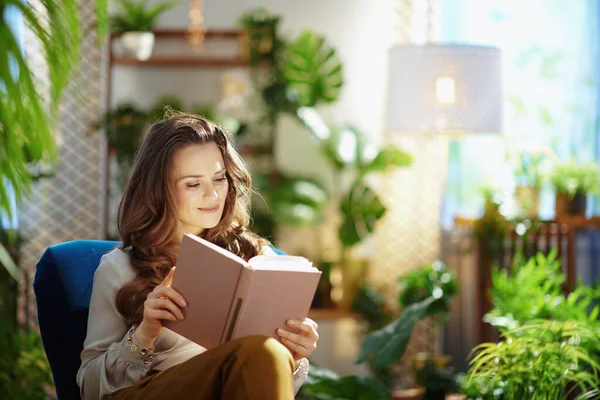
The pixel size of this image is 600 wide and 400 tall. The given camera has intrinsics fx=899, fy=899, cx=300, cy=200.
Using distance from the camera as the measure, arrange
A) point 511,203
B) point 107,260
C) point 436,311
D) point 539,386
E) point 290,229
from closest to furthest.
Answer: point 107,260
point 539,386
point 436,311
point 511,203
point 290,229

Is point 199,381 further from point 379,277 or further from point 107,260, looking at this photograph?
point 379,277

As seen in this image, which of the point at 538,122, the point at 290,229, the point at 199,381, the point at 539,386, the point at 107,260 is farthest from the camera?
the point at 290,229

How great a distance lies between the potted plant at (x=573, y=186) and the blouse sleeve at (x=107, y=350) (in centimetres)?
282

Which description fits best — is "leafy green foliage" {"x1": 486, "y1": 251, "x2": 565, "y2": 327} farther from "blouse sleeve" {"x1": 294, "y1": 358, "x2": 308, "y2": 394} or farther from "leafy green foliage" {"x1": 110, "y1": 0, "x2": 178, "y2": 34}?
"leafy green foliage" {"x1": 110, "y1": 0, "x2": 178, "y2": 34}

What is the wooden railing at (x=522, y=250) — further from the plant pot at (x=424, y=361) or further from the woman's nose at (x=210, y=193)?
the woman's nose at (x=210, y=193)

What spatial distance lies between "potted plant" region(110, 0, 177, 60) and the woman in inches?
125

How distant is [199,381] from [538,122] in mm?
3876

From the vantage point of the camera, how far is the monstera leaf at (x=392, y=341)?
3.21 m

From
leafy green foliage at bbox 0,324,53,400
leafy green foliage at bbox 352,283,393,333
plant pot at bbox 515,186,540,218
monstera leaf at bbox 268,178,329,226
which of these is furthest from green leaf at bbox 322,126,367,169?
leafy green foliage at bbox 0,324,53,400

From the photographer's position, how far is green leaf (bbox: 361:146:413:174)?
5051 millimetres

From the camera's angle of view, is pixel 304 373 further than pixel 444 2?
No

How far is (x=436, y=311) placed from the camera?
3.89m

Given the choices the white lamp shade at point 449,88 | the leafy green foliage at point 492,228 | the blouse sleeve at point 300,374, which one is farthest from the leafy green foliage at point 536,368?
the leafy green foliage at point 492,228

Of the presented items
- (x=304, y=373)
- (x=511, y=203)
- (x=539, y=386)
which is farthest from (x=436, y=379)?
(x=304, y=373)
